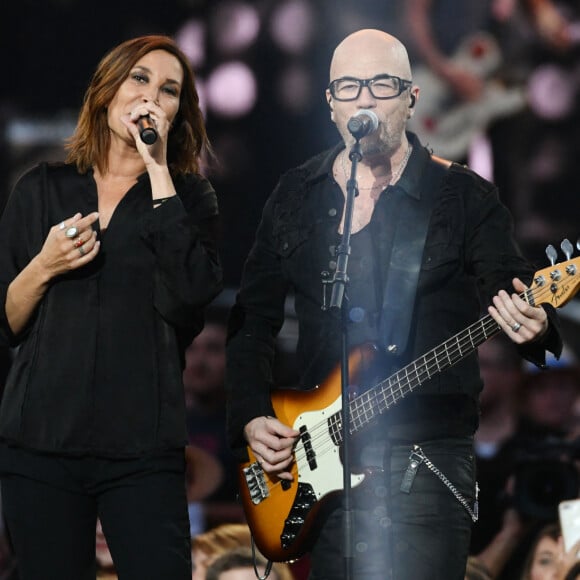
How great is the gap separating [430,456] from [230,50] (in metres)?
2.66

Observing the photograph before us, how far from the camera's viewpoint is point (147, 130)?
2.91m

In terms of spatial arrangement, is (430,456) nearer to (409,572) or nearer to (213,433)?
(409,572)

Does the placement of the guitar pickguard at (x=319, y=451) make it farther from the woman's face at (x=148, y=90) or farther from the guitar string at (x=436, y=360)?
the woman's face at (x=148, y=90)

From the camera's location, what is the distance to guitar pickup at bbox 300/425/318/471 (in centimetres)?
320

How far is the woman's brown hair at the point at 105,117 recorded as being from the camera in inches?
120

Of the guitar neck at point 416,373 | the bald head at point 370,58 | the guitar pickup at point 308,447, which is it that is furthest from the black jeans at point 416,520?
the bald head at point 370,58

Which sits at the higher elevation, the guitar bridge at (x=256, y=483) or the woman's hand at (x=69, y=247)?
the woman's hand at (x=69, y=247)

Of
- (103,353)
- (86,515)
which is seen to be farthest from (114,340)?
(86,515)

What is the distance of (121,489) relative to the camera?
9.00 feet

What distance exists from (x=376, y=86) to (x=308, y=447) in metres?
1.07

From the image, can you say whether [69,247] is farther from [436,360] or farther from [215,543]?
[215,543]

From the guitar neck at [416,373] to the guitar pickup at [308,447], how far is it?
184mm

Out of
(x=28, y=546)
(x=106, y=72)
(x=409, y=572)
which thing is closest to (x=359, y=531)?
(x=409, y=572)

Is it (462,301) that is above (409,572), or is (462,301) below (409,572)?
above
